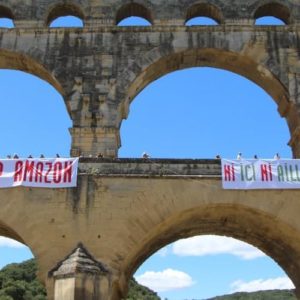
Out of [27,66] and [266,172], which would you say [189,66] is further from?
[266,172]

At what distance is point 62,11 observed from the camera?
23.3 m

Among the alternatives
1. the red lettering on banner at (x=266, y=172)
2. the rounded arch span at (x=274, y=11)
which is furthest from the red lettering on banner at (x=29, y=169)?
the rounded arch span at (x=274, y=11)

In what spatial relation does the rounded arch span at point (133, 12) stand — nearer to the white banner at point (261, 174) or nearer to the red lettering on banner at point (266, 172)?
the white banner at point (261, 174)

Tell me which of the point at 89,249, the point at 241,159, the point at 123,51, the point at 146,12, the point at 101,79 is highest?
the point at 146,12

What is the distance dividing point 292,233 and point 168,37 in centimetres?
986

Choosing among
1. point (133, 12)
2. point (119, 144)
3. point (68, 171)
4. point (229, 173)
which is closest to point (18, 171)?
point (68, 171)

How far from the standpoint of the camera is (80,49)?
21.6 m

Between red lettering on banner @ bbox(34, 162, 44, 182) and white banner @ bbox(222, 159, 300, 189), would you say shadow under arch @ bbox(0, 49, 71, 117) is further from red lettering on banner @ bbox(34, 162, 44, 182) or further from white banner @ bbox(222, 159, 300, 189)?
white banner @ bbox(222, 159, 300, 189)

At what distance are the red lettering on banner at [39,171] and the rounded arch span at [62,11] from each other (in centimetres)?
859

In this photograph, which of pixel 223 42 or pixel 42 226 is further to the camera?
pixel 223 42

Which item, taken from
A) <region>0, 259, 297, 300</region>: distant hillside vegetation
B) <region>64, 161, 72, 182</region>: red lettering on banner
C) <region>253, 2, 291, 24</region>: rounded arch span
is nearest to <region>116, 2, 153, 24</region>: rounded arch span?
<region>253, 2, 291, 24</region>: rounded arch span

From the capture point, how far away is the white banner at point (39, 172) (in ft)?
53.1

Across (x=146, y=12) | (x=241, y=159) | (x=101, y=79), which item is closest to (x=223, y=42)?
(x=146, y=12)

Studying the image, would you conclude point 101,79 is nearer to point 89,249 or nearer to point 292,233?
point 89,249
